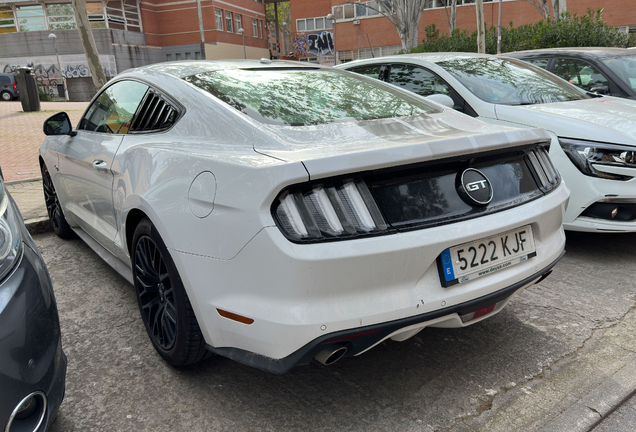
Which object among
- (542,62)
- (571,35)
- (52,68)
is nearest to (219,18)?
(52,68)

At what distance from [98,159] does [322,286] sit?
1905 millimetres

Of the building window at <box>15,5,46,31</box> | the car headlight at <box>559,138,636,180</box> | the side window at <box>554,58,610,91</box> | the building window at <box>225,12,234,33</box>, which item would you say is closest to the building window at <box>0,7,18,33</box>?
the building window at <box>15,5,46,31</box>

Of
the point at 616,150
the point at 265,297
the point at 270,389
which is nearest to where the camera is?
the point at 265,297

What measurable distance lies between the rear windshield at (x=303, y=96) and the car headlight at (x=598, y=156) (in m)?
1.42

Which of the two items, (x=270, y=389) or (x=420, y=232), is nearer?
(x=420, y=232)

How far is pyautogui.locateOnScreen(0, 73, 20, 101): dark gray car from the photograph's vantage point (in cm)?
2961

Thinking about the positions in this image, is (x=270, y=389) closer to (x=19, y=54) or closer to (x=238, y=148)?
(x=238, y=148)

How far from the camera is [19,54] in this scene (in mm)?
40125

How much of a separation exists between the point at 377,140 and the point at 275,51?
210ft

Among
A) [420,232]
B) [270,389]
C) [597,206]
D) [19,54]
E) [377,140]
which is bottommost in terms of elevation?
[270,389]

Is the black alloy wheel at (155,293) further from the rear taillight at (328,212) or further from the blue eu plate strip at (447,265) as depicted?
the blue eu plate strip at (447,265)

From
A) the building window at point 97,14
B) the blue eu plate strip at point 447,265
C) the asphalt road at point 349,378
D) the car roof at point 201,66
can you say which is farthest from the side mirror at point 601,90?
the building window at point 97,14

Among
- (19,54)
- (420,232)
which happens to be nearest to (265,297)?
(420,232)

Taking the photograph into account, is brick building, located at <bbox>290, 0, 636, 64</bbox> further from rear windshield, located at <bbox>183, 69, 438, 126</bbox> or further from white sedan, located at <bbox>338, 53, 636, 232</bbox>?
rear windshield, located at <bbox>183, 69, 438, 126</bbox>
